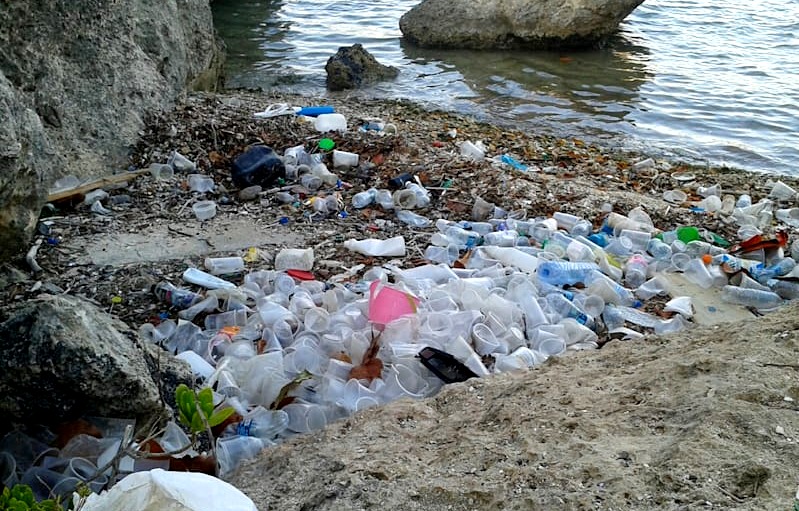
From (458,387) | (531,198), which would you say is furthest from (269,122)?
(458,387)

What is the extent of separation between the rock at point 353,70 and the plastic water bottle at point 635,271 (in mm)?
6403

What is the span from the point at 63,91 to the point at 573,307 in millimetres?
3924

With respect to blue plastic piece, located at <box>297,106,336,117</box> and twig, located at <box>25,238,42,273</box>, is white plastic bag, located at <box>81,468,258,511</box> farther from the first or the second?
blue plastic piece, located at <box>297,106,336,117</box>

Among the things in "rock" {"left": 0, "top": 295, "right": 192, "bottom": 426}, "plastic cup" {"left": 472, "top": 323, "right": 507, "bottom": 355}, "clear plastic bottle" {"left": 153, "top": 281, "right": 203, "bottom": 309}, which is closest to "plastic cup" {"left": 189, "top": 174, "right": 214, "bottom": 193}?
"clear plastic bottle" {"left": 153, "top": 281, "right": 203, "bottom": 309}

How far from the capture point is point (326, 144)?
610 centimetres

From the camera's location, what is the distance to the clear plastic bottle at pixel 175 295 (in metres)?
3.93

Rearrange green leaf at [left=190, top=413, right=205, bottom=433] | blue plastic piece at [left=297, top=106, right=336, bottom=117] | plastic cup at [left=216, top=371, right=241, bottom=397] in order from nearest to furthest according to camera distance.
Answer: green leaf at [left=190, top=413, right=205, bottom=433] < plastic cup at [left=216, top=371, right=241, bottom=397] < blue plastic piece at [left=297, top=106, right=336, bottom=117]

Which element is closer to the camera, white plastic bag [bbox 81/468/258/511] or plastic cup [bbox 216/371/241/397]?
white plastic bag [bbox 81/468/258/511]

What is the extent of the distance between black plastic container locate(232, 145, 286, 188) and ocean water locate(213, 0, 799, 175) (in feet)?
12.7

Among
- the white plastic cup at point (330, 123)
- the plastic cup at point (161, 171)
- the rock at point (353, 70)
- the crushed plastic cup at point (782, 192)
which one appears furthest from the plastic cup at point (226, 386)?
the rock at point (353, 70)

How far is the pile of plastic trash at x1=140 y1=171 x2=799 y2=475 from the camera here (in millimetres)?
3266

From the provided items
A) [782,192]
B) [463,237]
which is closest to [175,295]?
[463,237]

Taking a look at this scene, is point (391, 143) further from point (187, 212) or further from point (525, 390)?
point (525, 390)

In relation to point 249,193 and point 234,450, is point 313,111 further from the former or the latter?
point 234,450
